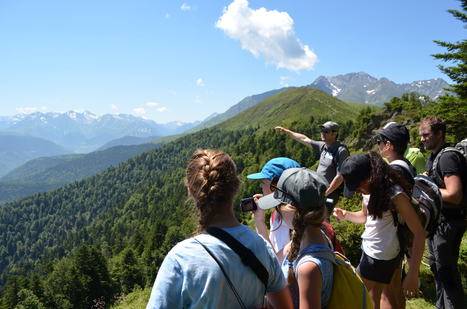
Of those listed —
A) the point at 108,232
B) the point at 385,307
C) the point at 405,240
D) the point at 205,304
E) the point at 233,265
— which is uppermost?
the point at 233,265

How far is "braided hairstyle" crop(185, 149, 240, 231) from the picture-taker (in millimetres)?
2270

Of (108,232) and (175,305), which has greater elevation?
(175,305)

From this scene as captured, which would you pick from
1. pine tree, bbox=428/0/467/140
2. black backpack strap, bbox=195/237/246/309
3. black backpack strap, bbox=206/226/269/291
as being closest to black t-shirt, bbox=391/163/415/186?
black backpack strap, bbox=206/226/269/291

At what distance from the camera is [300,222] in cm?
272

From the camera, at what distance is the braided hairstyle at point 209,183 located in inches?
89.4

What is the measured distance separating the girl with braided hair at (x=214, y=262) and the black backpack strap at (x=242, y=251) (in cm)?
3

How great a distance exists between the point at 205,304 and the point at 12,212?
754 feet

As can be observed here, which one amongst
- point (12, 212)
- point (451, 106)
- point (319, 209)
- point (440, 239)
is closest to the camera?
point (319, 209)

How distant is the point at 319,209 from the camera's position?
2684 mm

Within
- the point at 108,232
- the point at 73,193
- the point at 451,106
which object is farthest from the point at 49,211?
the point at 451,106

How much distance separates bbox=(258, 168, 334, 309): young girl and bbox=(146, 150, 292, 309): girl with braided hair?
23 centimetres

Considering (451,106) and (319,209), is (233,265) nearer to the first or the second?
(319,209)

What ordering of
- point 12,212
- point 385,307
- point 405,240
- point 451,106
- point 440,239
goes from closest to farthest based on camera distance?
point 405,240 → point 385,307 → point 440,239 → point 451,106 → point 12,212

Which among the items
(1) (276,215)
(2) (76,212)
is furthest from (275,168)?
(2) (76,212)
